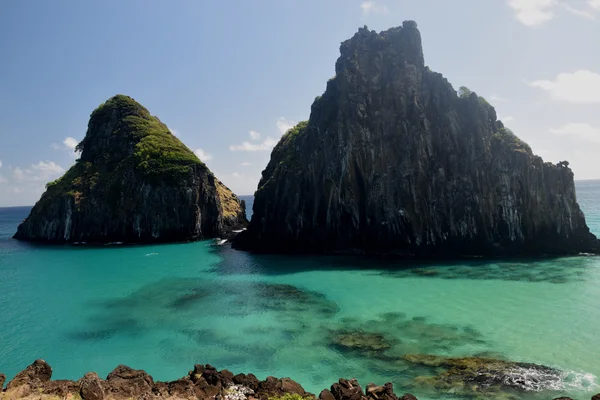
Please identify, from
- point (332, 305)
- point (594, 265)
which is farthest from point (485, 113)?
point (332, 305)

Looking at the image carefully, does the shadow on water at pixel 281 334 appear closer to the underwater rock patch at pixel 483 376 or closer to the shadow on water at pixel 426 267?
the underwater rock patch at pixel 483 376

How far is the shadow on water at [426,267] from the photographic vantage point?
41781mm

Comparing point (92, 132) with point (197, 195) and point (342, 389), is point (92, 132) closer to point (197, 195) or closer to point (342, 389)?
point (197, 195)

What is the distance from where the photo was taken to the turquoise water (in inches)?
869

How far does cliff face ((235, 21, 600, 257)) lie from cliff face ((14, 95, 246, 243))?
23610mm

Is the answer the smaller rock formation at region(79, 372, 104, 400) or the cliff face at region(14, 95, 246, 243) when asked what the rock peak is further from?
the smaller rock formation at region(79, 372, 104, 400)

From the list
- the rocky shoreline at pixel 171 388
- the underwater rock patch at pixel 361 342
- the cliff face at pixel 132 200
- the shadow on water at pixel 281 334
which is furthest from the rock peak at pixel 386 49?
the rocky shoreline at pixel 171 388

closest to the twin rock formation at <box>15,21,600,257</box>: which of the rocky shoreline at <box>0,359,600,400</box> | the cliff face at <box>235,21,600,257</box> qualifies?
the cliff face at <box>235,21,600,257</box>

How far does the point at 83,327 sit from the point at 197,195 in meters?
60.6

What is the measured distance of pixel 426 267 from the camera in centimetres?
4766

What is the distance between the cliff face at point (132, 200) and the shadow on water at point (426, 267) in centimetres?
3232

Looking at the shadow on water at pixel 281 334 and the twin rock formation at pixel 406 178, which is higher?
the twin rock formation at pixel 406 178

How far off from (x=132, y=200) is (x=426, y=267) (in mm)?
67651

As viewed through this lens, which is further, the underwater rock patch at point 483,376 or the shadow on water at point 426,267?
the shadow on water at point 426,267
